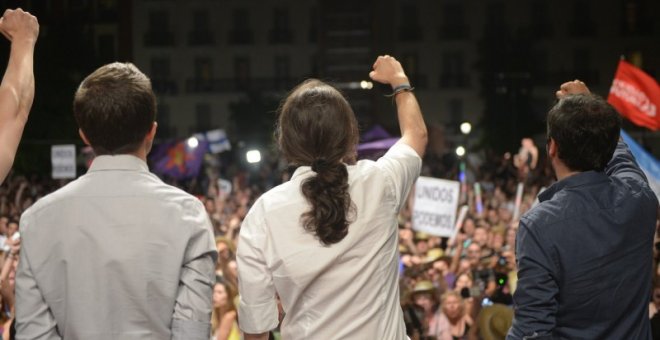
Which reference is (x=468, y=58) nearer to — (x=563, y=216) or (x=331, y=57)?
(x=331, y=57)

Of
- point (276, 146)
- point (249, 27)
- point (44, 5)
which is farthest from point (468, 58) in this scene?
point (276, 146)

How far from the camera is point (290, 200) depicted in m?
3.35

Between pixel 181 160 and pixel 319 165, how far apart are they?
2698 centimetres

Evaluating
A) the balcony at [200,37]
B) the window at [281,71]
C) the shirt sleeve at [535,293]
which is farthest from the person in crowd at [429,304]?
the balcony at [200,37]

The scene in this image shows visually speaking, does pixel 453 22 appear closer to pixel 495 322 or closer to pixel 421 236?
pixel 421 236

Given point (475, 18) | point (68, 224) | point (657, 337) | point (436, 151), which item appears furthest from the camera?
point (475, 18)

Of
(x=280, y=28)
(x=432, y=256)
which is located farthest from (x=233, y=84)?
(x=432, y=256)

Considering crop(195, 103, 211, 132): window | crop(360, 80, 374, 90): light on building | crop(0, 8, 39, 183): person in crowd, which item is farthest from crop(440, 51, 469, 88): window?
crop(0, 8, 39, 183): person in crowd

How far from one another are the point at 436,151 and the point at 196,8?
31.3 metres

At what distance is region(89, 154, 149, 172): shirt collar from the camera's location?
10.1 ft

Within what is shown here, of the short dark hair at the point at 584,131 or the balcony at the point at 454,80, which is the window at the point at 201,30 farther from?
the short dark hair at the point at 584,131

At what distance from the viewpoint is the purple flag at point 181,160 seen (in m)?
29.8

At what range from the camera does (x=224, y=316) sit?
351 inches

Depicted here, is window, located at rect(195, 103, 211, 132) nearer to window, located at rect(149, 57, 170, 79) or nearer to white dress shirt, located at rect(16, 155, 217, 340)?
window, located at rect(149, 57, 170, 79)
